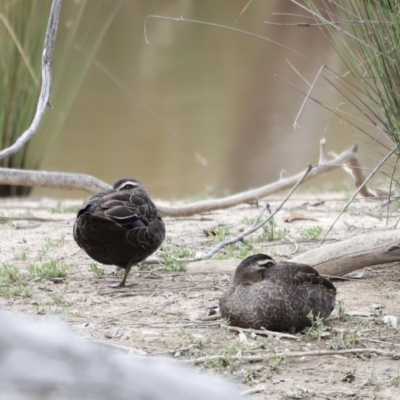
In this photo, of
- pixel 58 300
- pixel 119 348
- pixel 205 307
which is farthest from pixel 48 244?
pixel 119 348

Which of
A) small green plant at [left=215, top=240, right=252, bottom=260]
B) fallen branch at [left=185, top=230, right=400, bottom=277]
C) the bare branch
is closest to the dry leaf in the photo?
small green plant at [left=215, top=240, right=252, bottom=260]

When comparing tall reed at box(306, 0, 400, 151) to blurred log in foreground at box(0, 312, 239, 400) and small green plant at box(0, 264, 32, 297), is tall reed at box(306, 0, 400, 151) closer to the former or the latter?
small green plant at box(0, 264, 32, 297)

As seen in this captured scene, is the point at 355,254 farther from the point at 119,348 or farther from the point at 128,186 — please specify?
the point at 119,348

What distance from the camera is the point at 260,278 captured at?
11.3 feet

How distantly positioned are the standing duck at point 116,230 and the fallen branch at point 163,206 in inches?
41.4

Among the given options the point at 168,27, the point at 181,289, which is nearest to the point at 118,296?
the point at 181,289

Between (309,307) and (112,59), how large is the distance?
11.4m

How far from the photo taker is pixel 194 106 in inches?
510

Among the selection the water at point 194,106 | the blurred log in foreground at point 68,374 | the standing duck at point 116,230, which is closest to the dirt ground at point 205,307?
the standing duck at point 116,230

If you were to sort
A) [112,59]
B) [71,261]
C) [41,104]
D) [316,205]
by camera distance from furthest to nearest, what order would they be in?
[112,59], [316,205], [71,261], [41,104]

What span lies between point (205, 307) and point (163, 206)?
2505 mm

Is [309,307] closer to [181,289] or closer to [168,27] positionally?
[181,289]

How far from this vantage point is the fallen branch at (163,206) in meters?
5.09

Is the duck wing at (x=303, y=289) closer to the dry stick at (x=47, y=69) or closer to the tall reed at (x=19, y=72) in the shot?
the dry stick at (x=47, y=69)
